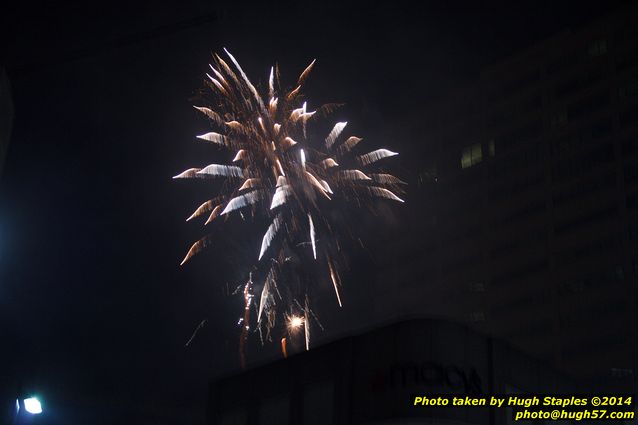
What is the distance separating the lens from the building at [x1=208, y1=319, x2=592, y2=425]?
43.9 metres

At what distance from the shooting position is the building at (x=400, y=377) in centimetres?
4391

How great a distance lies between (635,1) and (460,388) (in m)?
117

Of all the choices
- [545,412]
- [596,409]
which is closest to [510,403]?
[545,412]

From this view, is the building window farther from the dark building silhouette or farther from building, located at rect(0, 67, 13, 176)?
building, located at rect(0, 67, 13, 176)

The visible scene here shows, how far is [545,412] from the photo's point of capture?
4588 centimetres

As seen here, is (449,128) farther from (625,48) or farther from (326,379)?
(326,379)

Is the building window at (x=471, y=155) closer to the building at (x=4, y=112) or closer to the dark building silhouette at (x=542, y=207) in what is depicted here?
the dark building silhouette at (x=542, y=207)

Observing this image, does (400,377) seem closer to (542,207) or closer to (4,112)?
(4,112)

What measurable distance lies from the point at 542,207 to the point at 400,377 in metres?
110

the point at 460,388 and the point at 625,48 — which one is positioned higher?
the point at 625,48

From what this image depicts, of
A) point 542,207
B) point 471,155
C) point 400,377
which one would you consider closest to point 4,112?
point 400,377

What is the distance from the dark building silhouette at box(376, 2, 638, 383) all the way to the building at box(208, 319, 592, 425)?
3434 inches

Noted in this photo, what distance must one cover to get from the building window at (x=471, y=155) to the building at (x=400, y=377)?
112 meters

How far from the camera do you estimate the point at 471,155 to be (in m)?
164
